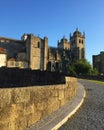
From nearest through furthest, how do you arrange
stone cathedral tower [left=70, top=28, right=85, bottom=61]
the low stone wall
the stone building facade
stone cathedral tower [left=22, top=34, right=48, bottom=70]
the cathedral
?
the low stone wall < the cathedral < stone cathedral tower [left=22, top=34, right=48, bottom=70] < the stone building facade < stone cathedral tower [left=70, top=28, right=85, bottom=61]

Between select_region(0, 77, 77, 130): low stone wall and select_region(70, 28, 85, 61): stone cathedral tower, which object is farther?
select_region(70, 28, 85, 61): stone cathedral tower

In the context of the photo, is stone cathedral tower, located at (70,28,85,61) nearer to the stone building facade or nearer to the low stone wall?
the stone building facade

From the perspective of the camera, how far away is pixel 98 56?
124375 millimetres

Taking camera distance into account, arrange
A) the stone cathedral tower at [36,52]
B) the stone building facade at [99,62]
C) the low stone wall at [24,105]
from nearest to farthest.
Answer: the low stone wall at [24,105] < the stone cathedral tower at [36,52] < the stone building facade at [99,62]

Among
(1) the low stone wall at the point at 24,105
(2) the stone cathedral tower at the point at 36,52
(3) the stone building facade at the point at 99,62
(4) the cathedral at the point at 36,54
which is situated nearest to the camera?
(1) the low stone wall at the point at 24,105

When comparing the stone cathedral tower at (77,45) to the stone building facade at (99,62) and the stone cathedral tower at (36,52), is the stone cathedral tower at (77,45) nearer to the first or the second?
the stone building facade at (99,62)

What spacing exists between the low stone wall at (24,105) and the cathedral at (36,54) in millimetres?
72433

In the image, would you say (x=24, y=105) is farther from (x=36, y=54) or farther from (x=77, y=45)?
(x=77, y=45)

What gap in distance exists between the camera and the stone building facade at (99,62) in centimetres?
11855

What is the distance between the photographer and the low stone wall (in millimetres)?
5973

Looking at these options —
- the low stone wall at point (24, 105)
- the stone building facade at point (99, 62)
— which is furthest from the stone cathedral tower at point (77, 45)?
the low stone wall at point (24, 105)

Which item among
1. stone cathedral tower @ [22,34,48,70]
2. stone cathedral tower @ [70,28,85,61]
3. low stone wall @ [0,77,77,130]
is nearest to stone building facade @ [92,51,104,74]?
stone cathedral tower @ [70,28,85,61]

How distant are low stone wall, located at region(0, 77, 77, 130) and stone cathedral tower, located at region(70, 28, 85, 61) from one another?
117 metres

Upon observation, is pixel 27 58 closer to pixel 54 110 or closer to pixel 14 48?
pixel 14 48
